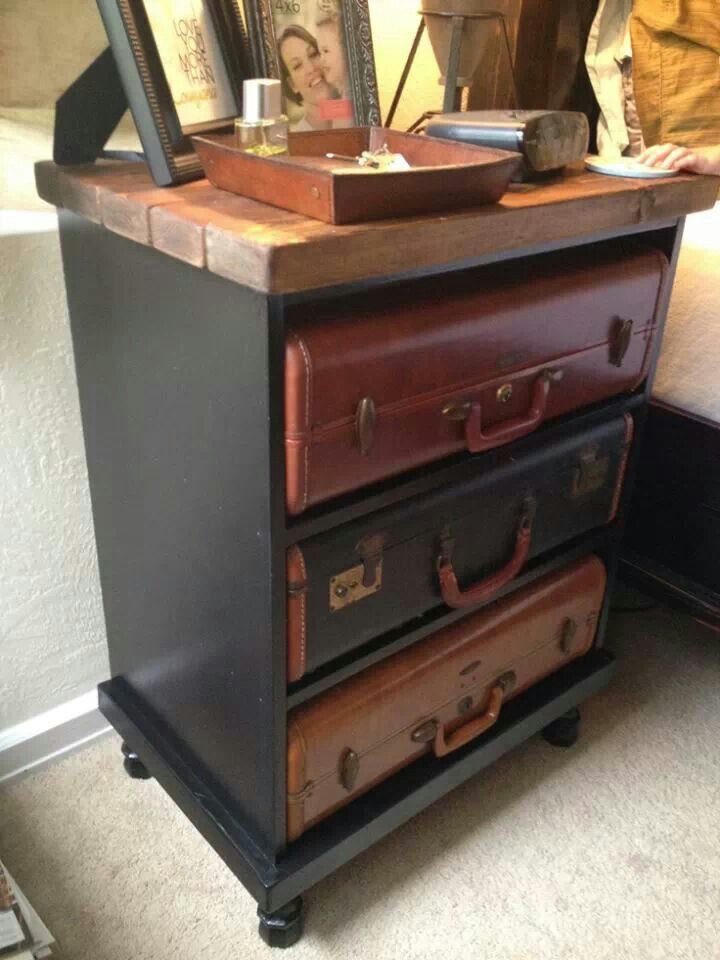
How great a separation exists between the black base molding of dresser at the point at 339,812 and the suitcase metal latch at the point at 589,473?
1.03ft

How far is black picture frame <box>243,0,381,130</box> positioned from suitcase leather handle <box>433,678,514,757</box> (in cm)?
73

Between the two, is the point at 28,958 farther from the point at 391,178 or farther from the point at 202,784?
the point at 391,178

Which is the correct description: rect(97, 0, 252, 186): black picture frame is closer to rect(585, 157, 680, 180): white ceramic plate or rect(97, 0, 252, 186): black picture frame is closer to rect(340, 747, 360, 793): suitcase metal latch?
rect(585, 157, 680, 180): white ceramic plate

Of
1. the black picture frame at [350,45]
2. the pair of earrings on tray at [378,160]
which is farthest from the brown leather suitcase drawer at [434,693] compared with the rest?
the black picture frame at [350,45]

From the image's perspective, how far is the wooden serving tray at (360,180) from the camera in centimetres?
69

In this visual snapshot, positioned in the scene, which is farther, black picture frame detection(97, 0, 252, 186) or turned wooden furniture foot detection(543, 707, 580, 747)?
turned wooden furniture foot detection(543, 707, 580, 747)

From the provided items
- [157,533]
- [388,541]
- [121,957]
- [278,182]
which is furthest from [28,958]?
[278,182]

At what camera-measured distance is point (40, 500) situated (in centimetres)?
108

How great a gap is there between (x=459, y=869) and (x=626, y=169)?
88 centimetres

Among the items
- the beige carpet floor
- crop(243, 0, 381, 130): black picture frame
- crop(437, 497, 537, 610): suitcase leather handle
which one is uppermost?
crop(243, 0, 381, 130): black picture frame

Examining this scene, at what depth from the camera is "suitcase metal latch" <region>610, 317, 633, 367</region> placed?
39.6 inches

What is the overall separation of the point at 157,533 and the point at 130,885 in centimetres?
46

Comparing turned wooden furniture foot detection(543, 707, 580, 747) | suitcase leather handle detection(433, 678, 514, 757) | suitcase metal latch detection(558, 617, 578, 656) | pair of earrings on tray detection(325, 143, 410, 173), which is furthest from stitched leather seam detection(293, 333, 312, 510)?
turned wooden furniture foot detection(543, 707, 580, 747)

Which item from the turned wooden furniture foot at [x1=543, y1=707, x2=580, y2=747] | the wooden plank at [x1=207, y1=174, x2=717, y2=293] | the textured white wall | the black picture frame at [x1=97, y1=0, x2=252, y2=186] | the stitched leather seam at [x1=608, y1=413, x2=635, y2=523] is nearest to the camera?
the wooden plank at [x1=207, y1=174, x2=717, y2=293]
